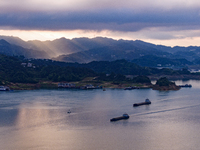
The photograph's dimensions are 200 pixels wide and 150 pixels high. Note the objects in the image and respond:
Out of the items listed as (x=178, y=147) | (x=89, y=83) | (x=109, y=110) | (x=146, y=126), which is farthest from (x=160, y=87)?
(x=178, y=147)

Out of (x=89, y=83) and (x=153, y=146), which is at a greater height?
(x=89, y=83)

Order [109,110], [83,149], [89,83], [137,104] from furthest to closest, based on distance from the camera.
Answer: [89,83] → [137,104] → [109,110] → [83,149]

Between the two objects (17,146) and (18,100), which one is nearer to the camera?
(17,146)

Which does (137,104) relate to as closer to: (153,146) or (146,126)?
(146,126)

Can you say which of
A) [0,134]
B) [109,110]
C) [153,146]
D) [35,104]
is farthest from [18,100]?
[153,146]

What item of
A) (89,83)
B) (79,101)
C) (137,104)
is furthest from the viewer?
(89,83)

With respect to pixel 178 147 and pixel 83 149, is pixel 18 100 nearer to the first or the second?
pixel 83 149
